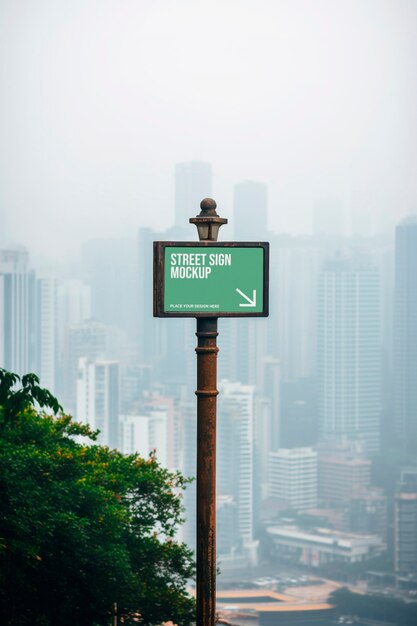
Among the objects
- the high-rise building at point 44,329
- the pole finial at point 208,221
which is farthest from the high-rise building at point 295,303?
the pole finial at point 208,221

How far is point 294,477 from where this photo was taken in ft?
465

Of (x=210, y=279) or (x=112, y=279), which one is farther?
(x=112, y=279)

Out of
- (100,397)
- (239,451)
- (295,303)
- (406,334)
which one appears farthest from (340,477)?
(295,303)

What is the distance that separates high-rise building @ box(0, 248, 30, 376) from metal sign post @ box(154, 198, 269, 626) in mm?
150424

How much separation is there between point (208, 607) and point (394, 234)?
173338 mm

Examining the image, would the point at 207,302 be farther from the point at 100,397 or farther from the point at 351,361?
the point at 351,361

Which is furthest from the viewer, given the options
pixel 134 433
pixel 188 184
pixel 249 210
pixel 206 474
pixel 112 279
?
pixel 249 210

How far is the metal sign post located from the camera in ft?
14.8

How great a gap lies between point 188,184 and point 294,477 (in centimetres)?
5760

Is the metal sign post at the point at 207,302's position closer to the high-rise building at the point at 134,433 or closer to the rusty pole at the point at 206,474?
the rusty pole at the point at 206,474

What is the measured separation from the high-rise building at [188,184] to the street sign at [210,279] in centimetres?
17168

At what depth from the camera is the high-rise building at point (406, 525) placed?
4675 inches

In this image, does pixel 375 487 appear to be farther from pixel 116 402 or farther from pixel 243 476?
pixel 116 402

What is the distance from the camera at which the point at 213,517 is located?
14.9ft
